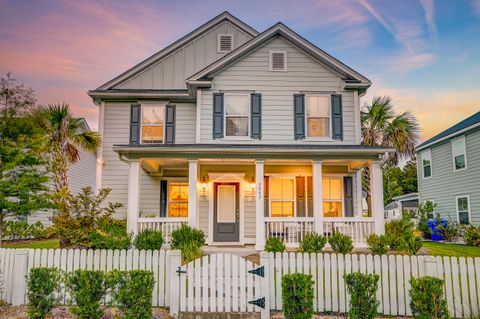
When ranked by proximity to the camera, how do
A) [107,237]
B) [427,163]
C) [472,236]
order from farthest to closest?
[427,163] < [472,236] < [107,237]

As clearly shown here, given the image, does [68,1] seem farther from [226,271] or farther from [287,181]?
[226,271]

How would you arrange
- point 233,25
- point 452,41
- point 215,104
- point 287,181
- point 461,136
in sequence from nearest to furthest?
point 215,104 → point 287,181 → point 233,25 → point 452,41 → point 461,136

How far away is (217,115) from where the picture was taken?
498 inches

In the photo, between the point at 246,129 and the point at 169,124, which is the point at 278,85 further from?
the point at 169,124

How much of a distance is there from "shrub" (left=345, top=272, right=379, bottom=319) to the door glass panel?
8095mm

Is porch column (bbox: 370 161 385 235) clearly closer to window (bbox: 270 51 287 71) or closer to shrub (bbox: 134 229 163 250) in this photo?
window (bbox: 270 51 287 71)

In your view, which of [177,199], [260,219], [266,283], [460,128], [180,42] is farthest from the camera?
[460,128]

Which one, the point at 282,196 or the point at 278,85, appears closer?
the point at 278,85

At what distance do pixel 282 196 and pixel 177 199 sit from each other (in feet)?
13.7

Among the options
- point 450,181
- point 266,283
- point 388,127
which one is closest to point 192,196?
point 266,283

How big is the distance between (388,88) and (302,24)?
305 inches

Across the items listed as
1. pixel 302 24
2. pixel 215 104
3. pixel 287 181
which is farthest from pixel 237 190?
pixel 302 24

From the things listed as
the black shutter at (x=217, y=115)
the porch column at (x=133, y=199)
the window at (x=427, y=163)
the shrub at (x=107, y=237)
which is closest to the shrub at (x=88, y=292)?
the shrub at (x=107, y=237)

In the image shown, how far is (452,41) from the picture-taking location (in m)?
16.4
